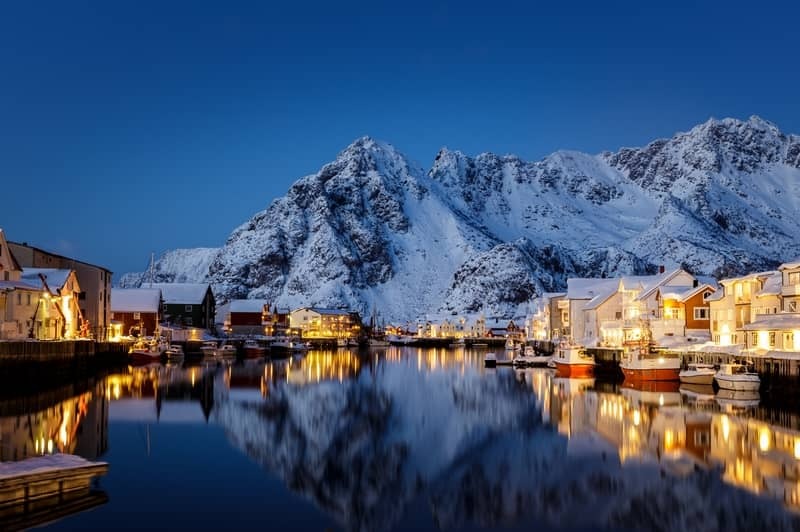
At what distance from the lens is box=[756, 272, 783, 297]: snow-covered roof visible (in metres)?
55.3

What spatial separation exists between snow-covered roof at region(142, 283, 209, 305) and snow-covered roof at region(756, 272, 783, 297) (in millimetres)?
88816

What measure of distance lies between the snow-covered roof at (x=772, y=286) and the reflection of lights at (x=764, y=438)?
2404cm

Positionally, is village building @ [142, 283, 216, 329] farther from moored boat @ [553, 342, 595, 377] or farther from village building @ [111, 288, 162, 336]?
moored boat @ [553, 342, 595, 377]

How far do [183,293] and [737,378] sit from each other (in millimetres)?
95666

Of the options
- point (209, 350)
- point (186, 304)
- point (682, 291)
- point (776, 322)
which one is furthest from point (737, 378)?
point (186, 304)

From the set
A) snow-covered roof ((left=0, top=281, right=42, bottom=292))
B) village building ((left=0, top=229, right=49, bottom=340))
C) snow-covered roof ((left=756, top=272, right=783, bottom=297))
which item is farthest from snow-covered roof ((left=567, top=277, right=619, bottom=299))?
snow-covered roof ((left=0, top=281, right=42, bottom=292))

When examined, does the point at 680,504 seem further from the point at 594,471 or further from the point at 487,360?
the point at 487,360

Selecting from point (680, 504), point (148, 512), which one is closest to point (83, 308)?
point (148, 512)

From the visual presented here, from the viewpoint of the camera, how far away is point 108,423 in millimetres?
35219

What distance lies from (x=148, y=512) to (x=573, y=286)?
89.1 m

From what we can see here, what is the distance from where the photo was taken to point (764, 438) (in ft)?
103

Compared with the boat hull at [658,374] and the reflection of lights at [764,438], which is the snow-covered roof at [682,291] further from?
the reflection of lights at [764,438]

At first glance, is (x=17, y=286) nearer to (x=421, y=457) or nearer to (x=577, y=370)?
(x=421, y=457)

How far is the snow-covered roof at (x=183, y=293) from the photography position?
123312 mm
